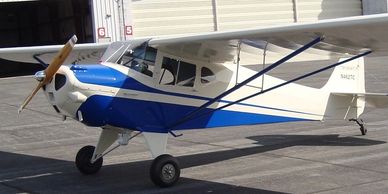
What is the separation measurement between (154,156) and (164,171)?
308mm

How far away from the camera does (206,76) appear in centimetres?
890

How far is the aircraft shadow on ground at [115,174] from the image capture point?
7.94 meters

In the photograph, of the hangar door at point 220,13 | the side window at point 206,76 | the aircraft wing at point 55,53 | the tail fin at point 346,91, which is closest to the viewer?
the side window at point 206,76

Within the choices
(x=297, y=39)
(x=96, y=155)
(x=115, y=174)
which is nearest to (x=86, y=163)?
(x=96, y=155)

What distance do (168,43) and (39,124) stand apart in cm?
685

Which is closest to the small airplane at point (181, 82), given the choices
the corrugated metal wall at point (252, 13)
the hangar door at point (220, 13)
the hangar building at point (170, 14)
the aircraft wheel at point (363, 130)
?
the aircraft wheel at point (363, 130)

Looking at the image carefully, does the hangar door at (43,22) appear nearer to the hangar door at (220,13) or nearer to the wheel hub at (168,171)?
the hangar door at (220,13)

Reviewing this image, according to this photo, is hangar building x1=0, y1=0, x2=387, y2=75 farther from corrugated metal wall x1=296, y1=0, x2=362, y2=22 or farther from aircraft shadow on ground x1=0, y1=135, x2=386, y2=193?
aircraft shadow on ground x1=0, y1=135, x2=386, y2=193

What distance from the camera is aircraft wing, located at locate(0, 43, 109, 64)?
32.2 ft

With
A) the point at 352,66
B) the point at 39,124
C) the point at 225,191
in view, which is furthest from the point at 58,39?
the point at 225,191

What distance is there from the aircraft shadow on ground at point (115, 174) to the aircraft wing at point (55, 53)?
1748mm

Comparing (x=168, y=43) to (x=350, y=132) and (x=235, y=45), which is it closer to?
(x=235, y=45)

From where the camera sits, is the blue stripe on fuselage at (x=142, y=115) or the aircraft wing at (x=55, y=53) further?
the aircraft wing at (x=55, y=53)

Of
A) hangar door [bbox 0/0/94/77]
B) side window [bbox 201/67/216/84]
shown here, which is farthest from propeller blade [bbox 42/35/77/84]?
hangar door [bbox 0/0/94/77]
